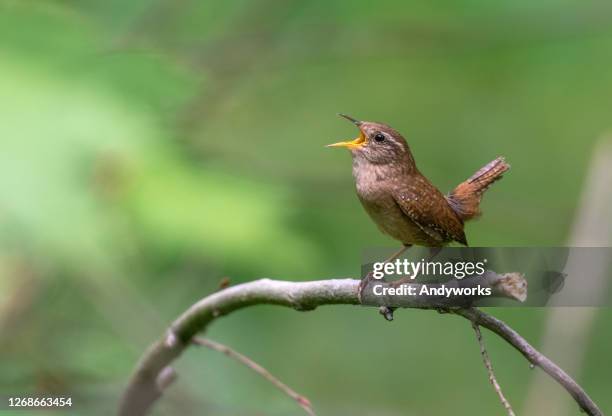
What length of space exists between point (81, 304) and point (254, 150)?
1.74 metres

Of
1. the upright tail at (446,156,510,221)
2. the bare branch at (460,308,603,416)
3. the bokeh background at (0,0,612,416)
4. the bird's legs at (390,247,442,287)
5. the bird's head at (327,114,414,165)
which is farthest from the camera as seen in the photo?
the upright tail at (446,156,510,221)

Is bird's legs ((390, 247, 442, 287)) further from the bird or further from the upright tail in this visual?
the upright tail

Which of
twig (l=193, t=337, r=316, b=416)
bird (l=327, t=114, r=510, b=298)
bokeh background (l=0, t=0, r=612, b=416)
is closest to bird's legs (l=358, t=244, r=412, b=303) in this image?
bird (l=327, t=114, r=510, b=298)

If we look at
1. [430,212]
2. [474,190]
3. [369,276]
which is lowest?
[369,276]

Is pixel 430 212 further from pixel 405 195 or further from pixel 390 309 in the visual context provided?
pixel 390 309

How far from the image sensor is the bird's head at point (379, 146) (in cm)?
317

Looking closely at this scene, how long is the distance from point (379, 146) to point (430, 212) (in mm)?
407

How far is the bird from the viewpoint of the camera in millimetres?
3002

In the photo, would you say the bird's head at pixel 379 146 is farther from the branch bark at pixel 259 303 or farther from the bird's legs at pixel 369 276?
the branch bark at pixel 259 303

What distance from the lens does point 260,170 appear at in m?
5.21

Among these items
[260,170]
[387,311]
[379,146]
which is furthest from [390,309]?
[260,170]

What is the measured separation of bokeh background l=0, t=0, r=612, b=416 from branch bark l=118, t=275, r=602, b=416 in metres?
0.30

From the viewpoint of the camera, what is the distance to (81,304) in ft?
15.0

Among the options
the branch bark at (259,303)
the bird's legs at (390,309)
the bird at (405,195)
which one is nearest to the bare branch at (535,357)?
the branch bark at (259,303)
